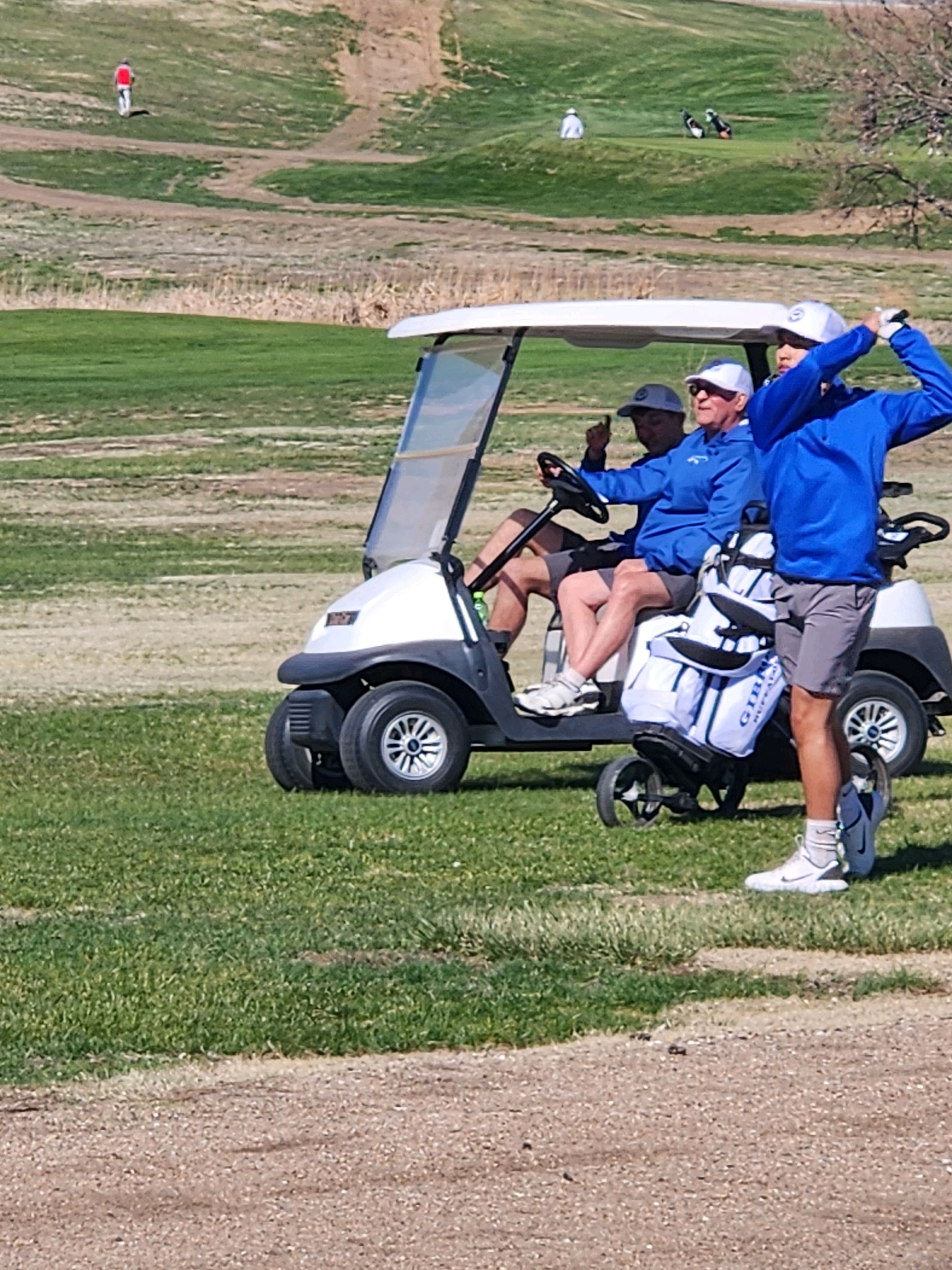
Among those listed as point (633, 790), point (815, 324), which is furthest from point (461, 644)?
point (815, 324)

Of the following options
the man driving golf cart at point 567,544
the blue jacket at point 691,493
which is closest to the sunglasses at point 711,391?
the blue jacket at point 691,493

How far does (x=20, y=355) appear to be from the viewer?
36.0 m

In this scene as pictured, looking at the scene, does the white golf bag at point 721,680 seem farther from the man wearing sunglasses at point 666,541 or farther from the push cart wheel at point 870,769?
the man wearing sunglasses at point 666,541

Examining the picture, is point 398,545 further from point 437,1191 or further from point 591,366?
point 591,366

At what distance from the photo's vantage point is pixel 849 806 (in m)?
7.13

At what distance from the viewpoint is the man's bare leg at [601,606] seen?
8.92 metres

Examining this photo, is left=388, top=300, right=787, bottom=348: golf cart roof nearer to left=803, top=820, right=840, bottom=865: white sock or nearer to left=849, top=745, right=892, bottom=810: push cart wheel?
left=849, top=745, right=892, bottom=810: push cart wheel

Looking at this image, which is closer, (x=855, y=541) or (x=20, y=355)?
(x=855, y=541)

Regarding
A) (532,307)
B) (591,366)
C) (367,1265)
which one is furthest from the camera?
(591,366)

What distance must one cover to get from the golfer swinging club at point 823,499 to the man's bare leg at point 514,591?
→ 8.34ft

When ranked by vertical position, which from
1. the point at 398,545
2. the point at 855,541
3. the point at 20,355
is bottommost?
the point at 20,355

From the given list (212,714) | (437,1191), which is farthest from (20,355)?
(437,1191)

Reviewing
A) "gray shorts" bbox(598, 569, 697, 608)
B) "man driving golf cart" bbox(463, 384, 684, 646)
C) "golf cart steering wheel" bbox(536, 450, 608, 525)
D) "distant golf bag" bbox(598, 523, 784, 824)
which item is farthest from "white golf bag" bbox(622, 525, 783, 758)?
"man driving golf cart" bbox(463, 384, 684, 646)

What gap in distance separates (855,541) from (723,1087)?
2282mm
